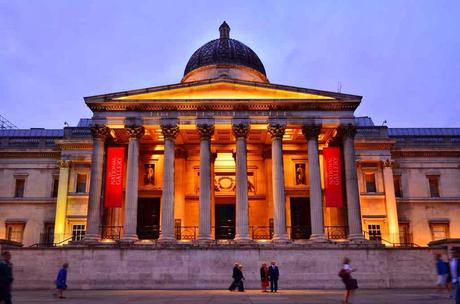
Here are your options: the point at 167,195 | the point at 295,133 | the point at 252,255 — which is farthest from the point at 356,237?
the point at 167,195

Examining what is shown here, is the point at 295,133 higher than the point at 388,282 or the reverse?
higher

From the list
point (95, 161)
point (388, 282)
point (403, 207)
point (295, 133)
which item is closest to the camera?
point (388, 282)

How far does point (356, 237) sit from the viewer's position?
103 feet

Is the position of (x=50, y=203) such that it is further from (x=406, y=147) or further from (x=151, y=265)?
(x=406, y=147)

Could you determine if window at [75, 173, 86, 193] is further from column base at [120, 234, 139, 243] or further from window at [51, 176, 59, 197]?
column base at [120, 234, 139, 243]

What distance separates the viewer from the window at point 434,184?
45125 mm

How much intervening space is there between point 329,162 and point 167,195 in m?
11.2

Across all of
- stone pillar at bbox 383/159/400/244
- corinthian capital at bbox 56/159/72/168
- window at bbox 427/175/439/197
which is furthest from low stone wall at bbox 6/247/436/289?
window at bbox 427/175/439/197

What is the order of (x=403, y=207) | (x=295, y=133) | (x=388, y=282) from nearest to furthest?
(x=388, y=282)
(x=295, y=133)
(x=403, y=207)

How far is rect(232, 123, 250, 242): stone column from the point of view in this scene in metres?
31.4

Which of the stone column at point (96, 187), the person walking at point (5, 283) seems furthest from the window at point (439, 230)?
the person walking at point (5, 283)

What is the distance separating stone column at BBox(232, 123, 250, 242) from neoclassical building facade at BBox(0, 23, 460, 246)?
2.8 inches

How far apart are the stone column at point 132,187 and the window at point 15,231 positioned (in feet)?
55.7

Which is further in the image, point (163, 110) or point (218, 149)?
point (218, 149)
